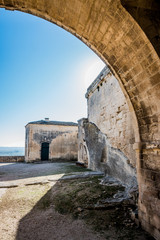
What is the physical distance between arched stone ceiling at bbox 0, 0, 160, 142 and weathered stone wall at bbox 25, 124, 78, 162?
15.8 meters

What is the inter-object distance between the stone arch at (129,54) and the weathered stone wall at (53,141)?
51.4 feet

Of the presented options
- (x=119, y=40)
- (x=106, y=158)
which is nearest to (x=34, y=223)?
(x=119, y=40)

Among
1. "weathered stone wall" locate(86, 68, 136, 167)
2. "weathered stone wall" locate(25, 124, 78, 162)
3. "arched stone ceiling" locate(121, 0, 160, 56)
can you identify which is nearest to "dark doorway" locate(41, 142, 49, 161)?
"weathered stone wall" locate(25, 124, 78, 162)

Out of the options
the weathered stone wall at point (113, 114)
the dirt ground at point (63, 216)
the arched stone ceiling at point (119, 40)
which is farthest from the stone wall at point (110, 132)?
the arched stone ceiling at point (119, 40)

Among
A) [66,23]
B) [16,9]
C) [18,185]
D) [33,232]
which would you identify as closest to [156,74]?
[66,23]

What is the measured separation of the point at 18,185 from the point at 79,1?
247 inches

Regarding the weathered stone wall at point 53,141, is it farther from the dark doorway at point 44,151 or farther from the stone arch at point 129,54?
the stone arch at point 129,54

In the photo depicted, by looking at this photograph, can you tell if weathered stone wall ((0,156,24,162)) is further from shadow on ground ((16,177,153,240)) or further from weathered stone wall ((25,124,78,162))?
shadow on ground ((16,177,153,240))

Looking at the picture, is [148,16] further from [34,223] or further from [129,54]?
[34,223]

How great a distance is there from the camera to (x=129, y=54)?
262 cm

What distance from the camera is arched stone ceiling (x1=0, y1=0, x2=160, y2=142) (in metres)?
2.30

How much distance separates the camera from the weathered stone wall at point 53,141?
17031 millimetres

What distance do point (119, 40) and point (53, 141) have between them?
16.5 metres

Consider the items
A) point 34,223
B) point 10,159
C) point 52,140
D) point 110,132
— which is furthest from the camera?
point 52,140
